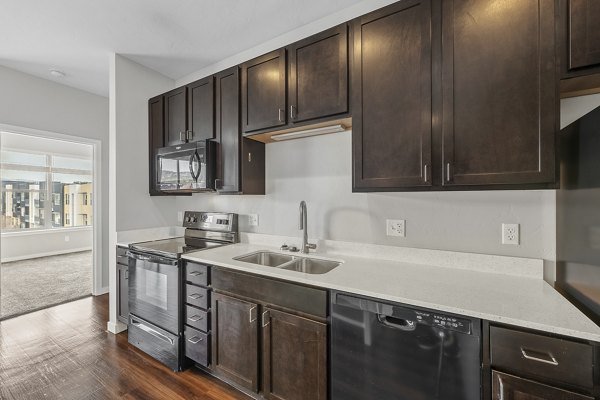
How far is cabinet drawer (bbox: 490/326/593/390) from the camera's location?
36.4 inches

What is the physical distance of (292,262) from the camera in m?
2.08

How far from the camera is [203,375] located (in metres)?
2.07

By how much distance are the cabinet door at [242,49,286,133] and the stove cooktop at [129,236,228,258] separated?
3.70 ft

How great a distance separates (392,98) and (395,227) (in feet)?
2.85

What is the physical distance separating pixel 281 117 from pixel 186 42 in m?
1.38

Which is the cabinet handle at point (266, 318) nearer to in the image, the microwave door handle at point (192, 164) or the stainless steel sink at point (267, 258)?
the stainless steel sink at point (267, 258)

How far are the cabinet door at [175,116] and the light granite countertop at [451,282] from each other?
1.32m

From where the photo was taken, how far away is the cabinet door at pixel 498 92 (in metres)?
1.21

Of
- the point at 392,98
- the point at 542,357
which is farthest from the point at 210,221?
the point at 542,357

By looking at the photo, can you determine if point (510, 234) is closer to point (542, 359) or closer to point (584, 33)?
point (542, 359)

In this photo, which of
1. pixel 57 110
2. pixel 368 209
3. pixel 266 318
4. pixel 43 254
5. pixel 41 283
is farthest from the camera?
pixel 43 254

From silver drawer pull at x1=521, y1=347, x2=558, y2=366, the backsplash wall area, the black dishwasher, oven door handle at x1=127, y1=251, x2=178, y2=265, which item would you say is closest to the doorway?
oven door handle at x1=127, y1=251, x2=178, y2=265

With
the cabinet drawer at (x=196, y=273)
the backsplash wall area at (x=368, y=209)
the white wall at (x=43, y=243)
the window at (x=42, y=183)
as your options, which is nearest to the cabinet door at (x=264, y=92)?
the backsplash wall area at (x=368, y=209)

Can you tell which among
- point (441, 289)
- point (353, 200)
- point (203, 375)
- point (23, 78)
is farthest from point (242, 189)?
point (23, 78)
